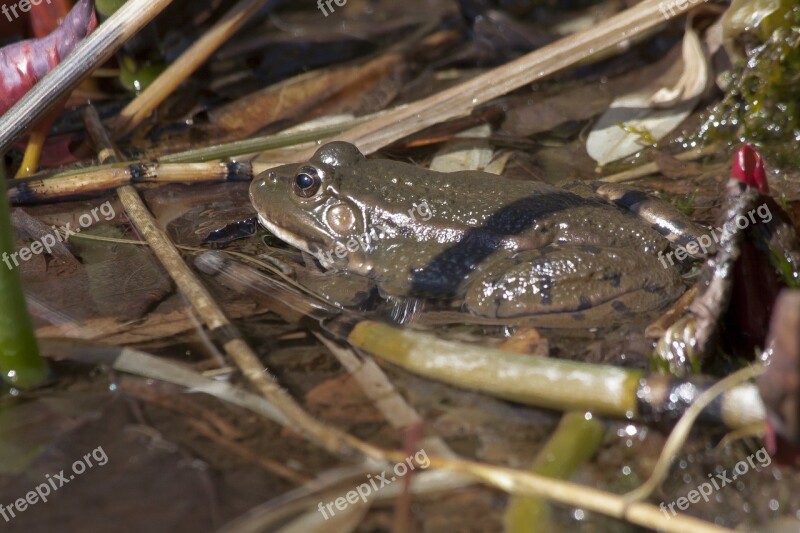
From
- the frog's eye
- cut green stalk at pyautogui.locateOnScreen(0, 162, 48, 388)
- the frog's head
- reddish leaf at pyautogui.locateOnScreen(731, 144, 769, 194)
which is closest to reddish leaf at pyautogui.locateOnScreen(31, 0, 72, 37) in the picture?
the frog's head

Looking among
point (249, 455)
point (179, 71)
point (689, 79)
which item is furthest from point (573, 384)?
point (179, 71)

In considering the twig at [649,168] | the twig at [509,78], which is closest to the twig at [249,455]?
the twig at [509,78]

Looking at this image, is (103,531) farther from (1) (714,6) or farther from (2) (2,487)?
(1) (714,6)

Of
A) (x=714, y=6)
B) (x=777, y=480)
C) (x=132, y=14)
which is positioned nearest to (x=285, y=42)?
(x=132, y=14)

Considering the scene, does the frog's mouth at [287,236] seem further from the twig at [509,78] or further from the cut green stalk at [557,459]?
the cut green stalk at [557,459]

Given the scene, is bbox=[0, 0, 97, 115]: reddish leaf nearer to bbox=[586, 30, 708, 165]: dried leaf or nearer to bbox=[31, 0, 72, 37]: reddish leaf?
bbox=[31, 0, 72, 37]: reddish leaf
